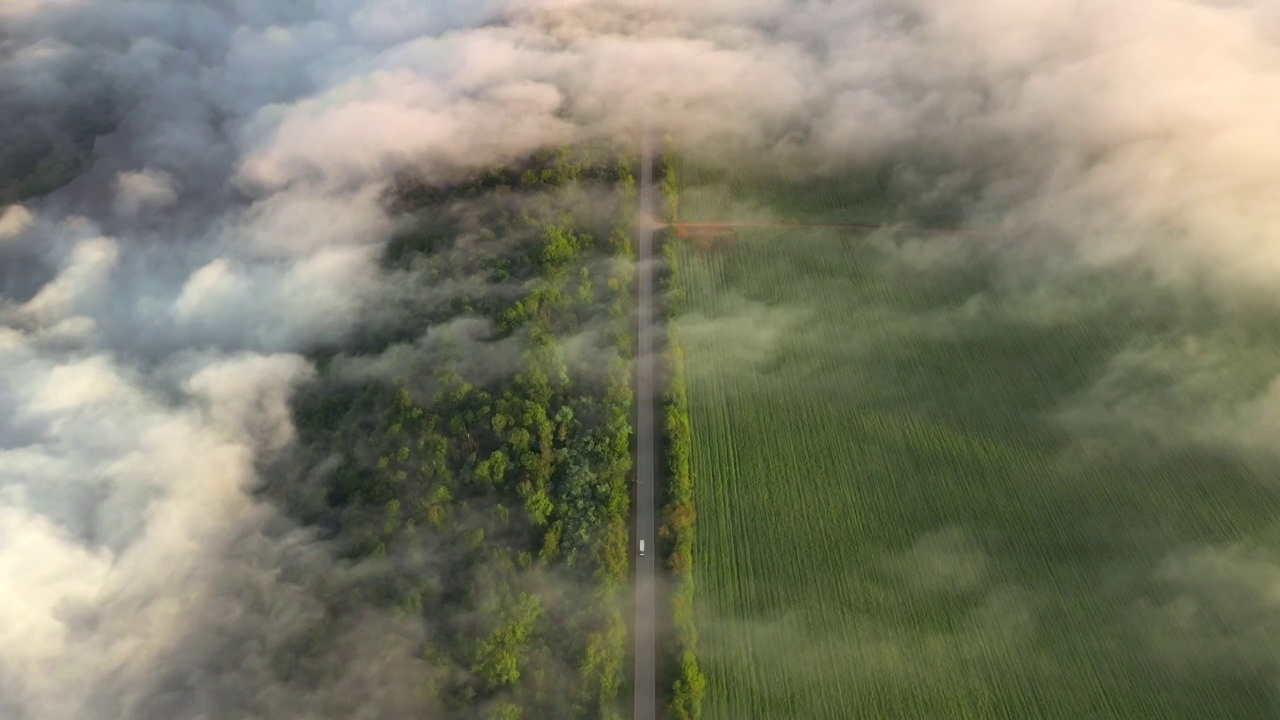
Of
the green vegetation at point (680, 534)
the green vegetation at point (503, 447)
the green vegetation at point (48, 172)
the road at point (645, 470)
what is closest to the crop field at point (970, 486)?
the green vegetation at point (680, 534)

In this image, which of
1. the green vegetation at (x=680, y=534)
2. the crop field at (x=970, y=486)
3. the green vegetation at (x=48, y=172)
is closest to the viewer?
the green vegetation at (x=680, y=534)

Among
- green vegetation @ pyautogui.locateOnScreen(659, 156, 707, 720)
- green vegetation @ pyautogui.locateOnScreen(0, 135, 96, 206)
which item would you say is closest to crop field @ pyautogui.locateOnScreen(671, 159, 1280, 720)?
green vegetation @ pyautogui.locateOnScreen(659, 156, 707, 720)

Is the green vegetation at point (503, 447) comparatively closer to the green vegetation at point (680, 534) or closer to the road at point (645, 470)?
the road at point (645, 470)

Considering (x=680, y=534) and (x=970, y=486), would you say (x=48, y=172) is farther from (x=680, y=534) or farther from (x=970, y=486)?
(x=970, y=486)

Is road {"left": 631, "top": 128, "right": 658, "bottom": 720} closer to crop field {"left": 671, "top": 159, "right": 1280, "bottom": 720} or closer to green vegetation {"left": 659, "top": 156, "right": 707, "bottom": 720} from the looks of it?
green vegetation {"left": 659, "top": 156, "right": 707, "bottom": 720}

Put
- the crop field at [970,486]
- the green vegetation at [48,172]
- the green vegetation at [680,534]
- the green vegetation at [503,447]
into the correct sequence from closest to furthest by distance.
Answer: the green vegetation at [680,534] → the green vegetation at [503,447] → the crop field at [970,486] → the green vegetation at [48,172]
